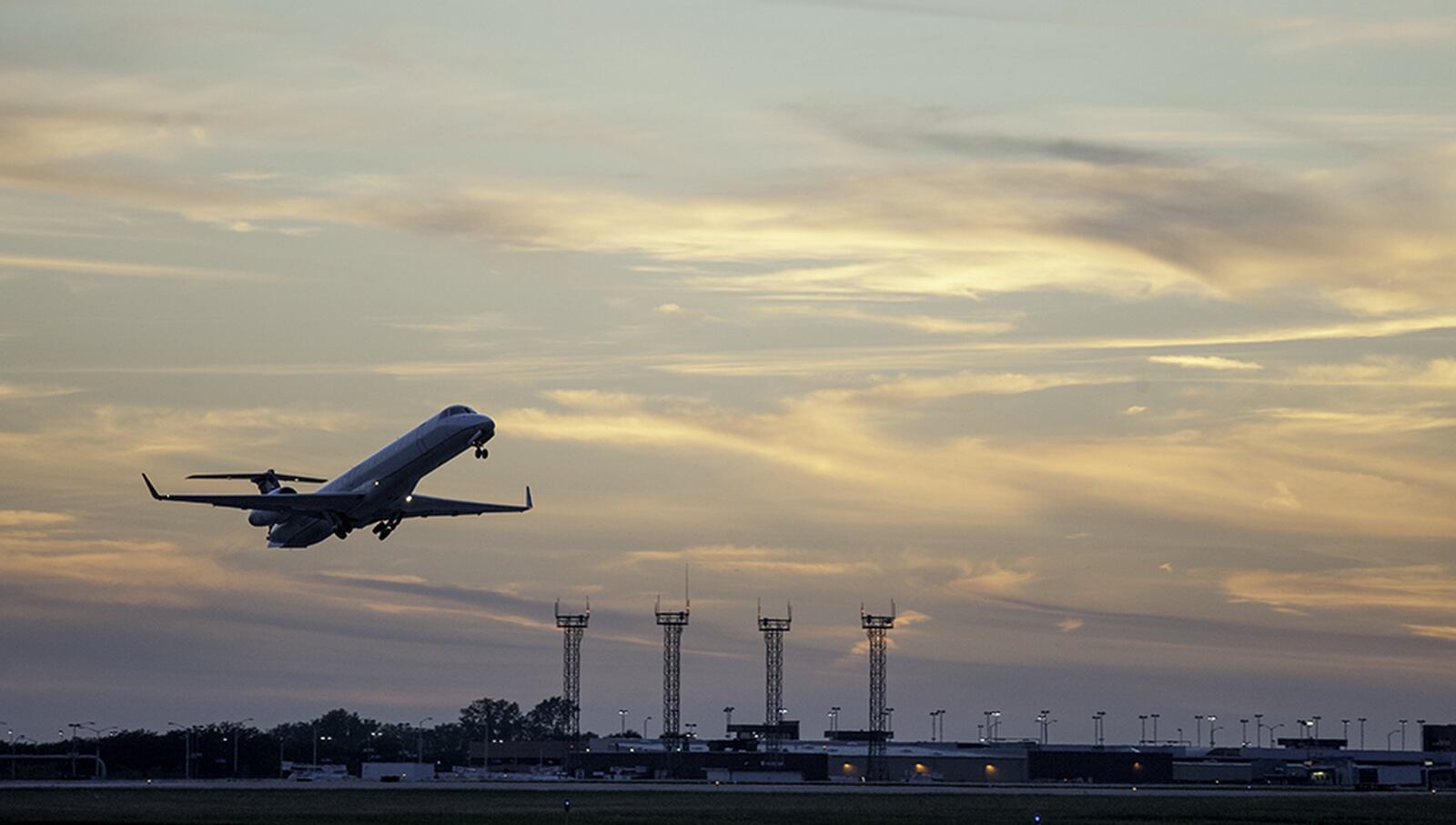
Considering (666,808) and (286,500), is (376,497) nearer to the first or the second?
(286,500)

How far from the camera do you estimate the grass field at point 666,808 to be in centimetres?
10719

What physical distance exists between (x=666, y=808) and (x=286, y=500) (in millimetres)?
34115

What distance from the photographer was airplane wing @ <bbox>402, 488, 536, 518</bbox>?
118312 mm

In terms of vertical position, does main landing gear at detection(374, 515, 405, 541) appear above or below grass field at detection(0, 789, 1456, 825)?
above

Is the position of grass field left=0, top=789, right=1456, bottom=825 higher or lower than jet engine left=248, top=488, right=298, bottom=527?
lower

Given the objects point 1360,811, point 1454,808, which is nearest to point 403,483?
point 1360,811

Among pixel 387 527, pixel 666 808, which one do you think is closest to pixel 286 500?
pixel 387 527

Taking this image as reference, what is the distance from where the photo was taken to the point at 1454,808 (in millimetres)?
131375

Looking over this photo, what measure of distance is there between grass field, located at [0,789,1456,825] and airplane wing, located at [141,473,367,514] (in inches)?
730

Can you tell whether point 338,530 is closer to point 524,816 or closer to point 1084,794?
point 524,816

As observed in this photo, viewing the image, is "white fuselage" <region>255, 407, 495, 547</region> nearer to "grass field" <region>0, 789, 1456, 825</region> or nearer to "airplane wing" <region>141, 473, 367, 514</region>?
"airplane wing" <region>141, 473, 367, 514</region>

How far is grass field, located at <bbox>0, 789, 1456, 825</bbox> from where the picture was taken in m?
107

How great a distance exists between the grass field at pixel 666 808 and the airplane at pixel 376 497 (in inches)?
705

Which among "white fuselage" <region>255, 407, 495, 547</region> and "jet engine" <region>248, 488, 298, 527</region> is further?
"jet engine" <region>248, 488, 298, 527</region>
